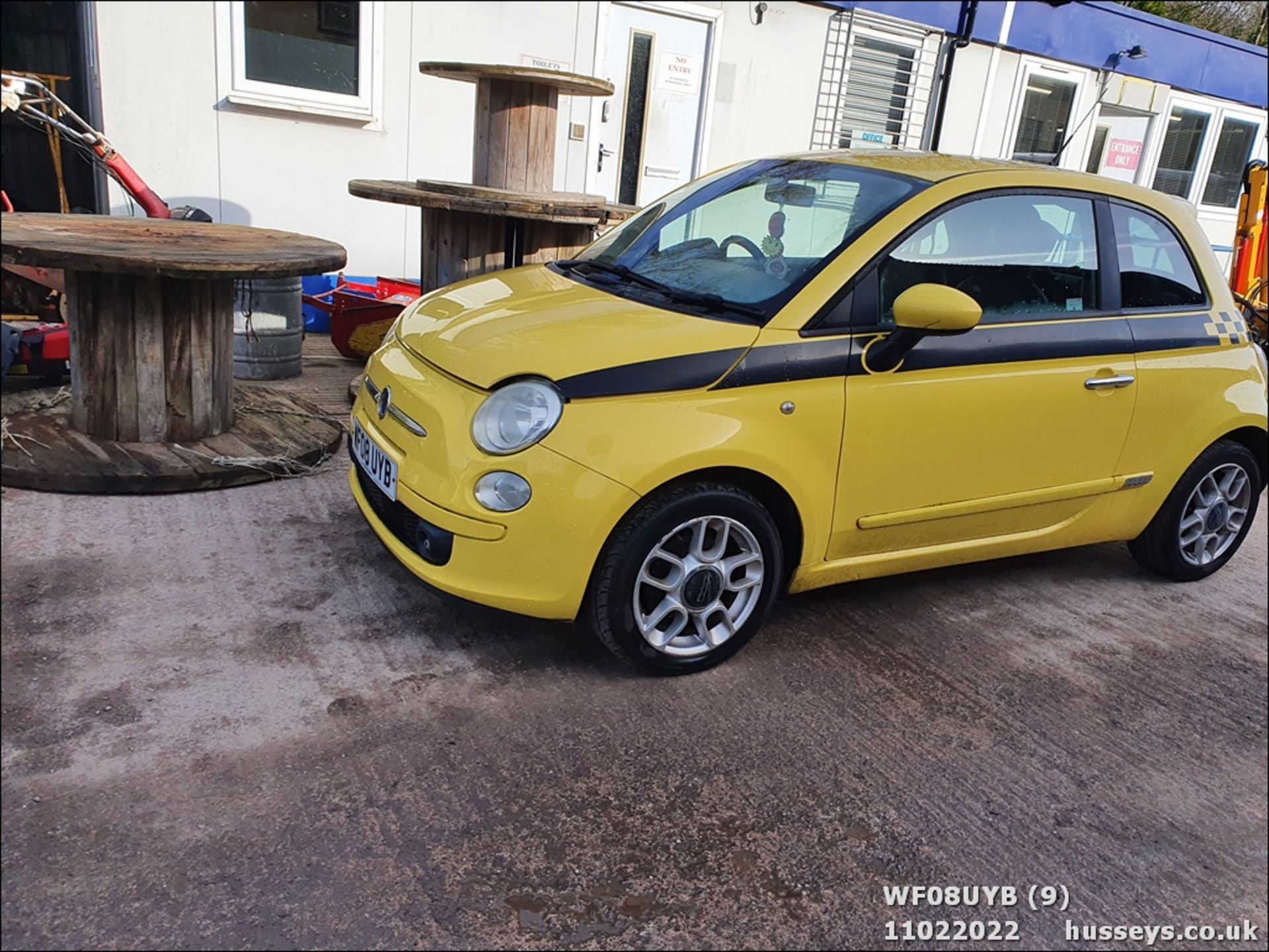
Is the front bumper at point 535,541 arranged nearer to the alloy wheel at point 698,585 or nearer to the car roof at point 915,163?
the alloy wheel at point 698,585

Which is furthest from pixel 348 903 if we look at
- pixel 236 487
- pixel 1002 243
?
pixel 1002 243

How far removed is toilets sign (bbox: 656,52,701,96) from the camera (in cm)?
831

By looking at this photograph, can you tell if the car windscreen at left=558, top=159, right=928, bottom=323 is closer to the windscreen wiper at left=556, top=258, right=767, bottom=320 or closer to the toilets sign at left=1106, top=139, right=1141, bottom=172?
the windscreen wiper at left=556, top=258, right=767, bottom=320

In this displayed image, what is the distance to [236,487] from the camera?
3918 millimetres

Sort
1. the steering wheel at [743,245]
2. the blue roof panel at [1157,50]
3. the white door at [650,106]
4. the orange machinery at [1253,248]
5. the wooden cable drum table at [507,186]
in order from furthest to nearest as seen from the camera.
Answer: the orange machinery at [1253,248] < the white door at [650,106] < the wooden cable drum table at [507,186] < the blue roof panel at [1157,50] < the steering wheel at [743,245]

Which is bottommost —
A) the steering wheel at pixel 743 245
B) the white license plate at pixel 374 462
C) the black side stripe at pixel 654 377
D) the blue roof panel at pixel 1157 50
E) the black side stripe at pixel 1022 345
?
the white license plate at pixel 374 462

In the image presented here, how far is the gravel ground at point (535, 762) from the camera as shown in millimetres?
1960

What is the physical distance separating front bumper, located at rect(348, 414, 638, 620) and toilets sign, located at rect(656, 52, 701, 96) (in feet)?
21.6

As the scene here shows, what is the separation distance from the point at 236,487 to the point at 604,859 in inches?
96.6

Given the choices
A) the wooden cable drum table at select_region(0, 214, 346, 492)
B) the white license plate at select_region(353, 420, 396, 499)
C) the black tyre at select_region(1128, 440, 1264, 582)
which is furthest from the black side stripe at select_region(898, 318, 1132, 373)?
the wooden cable drum table at select_region(0, 214, 346, 492)

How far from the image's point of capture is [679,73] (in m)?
8.39

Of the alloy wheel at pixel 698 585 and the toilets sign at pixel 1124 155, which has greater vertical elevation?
the toilets sign at pixel 1124 155

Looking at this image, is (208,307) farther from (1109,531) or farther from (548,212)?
(1109,531)

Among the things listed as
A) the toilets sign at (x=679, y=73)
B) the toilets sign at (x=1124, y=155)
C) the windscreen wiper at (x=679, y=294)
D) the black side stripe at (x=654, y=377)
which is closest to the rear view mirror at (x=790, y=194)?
the windscreen wiper at (x=679, y=294)
